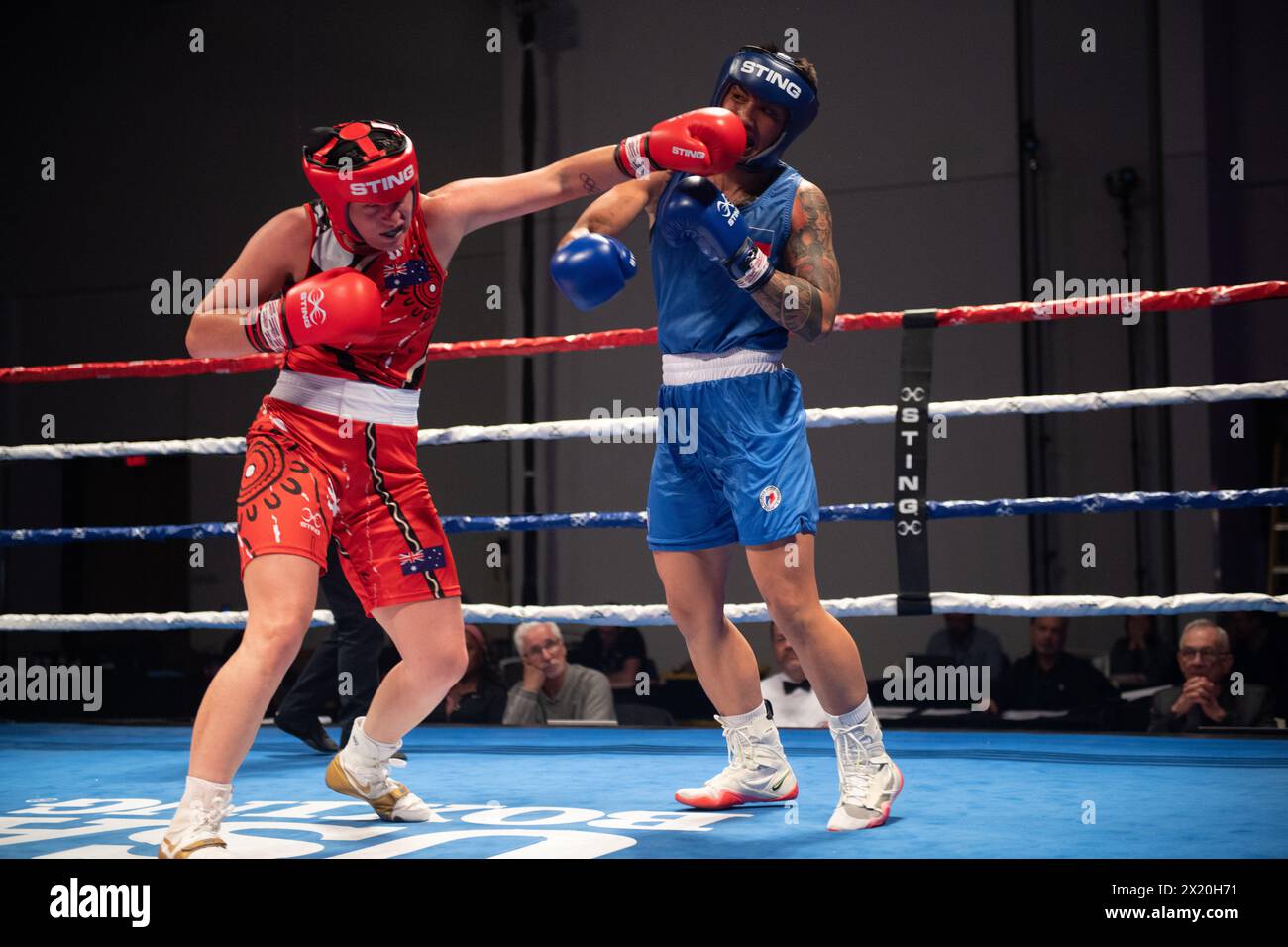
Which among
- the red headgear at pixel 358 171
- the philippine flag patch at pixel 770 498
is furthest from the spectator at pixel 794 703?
the red headgear at pixel 358 171

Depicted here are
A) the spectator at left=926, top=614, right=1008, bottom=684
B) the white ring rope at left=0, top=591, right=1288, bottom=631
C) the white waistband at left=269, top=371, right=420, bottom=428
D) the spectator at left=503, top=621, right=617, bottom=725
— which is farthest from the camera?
the spectator at left=926, top=614, right=1008, bottom=684

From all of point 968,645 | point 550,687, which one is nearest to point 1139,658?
point 968,645

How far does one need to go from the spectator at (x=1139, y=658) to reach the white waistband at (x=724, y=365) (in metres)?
3.26

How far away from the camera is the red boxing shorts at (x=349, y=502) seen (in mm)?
1982

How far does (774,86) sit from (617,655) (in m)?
3.64

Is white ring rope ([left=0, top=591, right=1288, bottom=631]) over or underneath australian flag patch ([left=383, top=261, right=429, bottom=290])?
underneath

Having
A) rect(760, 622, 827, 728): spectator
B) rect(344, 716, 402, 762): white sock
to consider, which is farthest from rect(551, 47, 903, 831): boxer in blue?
rect(760, 622, 827, 728): spectator

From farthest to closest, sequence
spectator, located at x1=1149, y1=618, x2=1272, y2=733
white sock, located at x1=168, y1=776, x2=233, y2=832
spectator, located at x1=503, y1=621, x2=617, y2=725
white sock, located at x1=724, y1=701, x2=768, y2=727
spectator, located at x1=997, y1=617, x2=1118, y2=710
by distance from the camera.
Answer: spectator, located at x1=997, y1=617, x2=1118, y2=710, spectator, located at x1=503, y1=621, x2=617, y2=725, spectator, located at x1=1149, y1=618, x2=1272, y2=733, white sock, located at x1=724, y1=701, x2=768, y2=727, white sock, located at x1=168, y1=776, x2=233, y2=832

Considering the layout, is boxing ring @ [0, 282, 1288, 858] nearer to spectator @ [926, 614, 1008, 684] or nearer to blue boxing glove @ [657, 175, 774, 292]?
blue boxing glove @ [657, 175, 774, 292]

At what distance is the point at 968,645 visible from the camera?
16.7 ft

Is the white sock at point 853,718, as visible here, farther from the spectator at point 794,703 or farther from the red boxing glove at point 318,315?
the spectator at point 794,703

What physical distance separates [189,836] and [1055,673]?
377 cm

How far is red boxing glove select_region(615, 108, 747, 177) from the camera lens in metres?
2.03
